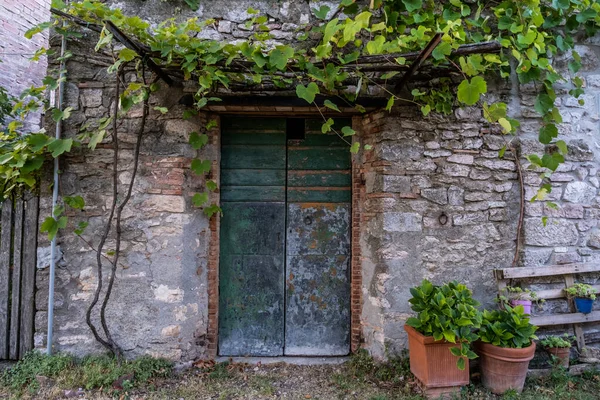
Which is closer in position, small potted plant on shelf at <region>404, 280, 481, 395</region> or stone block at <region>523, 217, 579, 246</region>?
small potted plant on shelf at <region>404, 280, 481, 395</region>

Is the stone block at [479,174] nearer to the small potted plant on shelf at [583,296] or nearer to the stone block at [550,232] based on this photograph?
the stone block at [550,232]

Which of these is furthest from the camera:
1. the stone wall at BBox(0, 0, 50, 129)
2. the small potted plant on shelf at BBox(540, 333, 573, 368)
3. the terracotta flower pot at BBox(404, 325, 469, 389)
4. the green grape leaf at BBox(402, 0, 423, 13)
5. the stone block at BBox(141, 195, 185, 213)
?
the stone wall at BBox(0, 0, 50, 129)

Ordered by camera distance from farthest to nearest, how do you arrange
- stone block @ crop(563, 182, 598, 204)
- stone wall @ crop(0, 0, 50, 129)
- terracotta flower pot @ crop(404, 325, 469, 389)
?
stone wall @ crop(0, 0, 50, 129) → stone block @ crop(563, 182, 598, 204) → terracotta flower pot @ crop(404, 325, 469, 389)

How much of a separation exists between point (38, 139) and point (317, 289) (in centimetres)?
256

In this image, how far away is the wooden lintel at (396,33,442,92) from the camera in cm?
226

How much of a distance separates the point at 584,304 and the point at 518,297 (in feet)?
1.85

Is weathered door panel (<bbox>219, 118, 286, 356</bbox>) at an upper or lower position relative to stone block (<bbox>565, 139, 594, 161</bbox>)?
lower

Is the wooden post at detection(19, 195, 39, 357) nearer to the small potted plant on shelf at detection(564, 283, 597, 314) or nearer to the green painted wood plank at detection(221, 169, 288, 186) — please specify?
the green painted wood plank at detection(221, 169, 288, 186)

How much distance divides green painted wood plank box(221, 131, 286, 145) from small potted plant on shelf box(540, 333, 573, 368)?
2762mm

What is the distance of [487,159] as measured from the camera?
3.15 m

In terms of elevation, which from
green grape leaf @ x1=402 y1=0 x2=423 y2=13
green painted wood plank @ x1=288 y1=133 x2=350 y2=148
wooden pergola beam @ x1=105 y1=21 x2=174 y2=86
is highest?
green grape leaf @ x1=402 y1=0 x2=423 y2=13

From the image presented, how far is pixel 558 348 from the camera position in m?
2.98

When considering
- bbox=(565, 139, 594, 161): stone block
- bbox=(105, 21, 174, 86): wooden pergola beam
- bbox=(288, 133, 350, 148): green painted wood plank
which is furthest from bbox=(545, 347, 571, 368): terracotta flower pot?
bbox=(105, 21, 174, 86): wooden pergola beam

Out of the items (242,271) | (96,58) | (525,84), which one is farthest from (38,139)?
(525,84)
